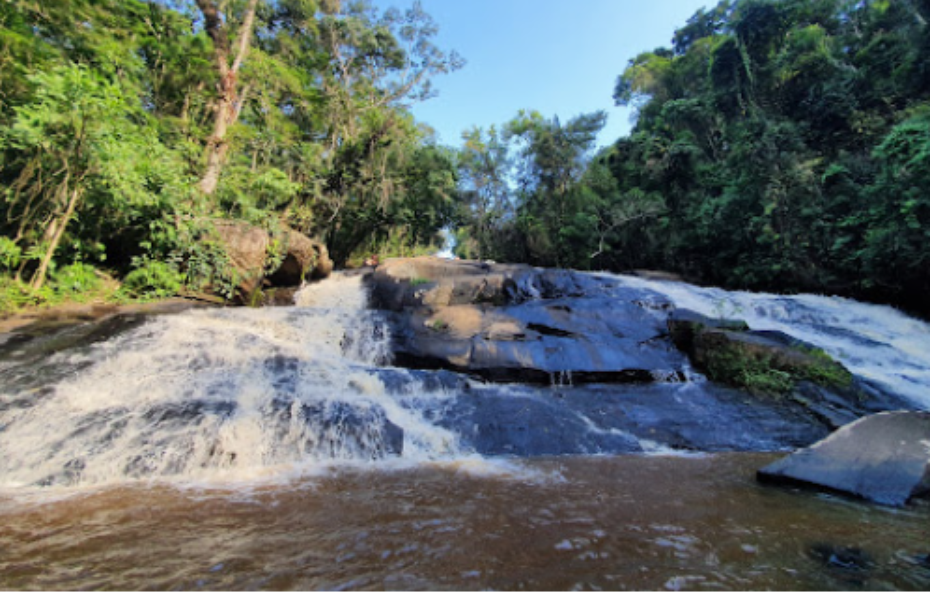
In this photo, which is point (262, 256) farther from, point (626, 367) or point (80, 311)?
point (626, 367)

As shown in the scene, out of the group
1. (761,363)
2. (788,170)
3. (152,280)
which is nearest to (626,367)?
(761,363)

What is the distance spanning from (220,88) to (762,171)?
18.3m

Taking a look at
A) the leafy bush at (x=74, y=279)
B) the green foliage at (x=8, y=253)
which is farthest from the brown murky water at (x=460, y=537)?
the leafy bush at (x=74, y=279)

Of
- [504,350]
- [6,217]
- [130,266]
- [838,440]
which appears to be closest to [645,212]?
[504,350]

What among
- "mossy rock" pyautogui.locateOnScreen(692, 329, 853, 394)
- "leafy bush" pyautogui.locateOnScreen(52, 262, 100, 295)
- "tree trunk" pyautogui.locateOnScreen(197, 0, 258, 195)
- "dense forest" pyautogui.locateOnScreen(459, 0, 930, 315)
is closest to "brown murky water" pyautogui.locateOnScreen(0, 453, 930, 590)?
"mossy rock" pyautogui.locateOnScreen(692, 329, 853, 394)

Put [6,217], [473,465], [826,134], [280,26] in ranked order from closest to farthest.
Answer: [473,465] → [6,217] → [826,134] → [280,26]

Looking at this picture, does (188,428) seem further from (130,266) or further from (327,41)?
(327,41)

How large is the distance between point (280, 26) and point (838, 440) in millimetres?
23182

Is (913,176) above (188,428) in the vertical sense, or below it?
above

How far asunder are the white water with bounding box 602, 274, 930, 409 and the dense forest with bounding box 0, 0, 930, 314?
61.3 inches

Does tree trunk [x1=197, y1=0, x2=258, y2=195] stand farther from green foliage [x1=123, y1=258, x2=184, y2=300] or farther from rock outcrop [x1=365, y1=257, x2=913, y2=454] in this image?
rock outcrop [x1=365, y1=257, x2=913, y2=454]

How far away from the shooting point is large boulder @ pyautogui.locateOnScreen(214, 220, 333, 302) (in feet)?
33.1

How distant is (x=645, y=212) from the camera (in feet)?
64.7

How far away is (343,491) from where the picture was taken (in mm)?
3320
